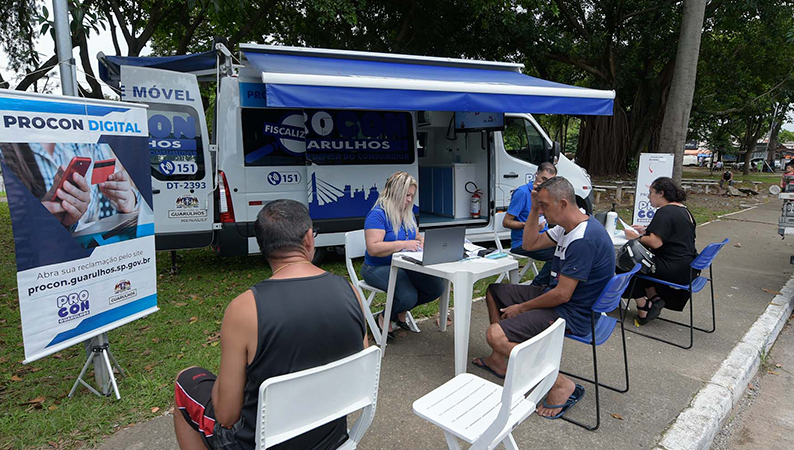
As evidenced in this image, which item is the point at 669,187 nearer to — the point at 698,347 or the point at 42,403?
the point at 698,347

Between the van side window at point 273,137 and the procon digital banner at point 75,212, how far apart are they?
262 centimetres

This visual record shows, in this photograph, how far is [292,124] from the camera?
5906mm

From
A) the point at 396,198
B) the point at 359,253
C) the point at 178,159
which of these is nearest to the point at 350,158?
the point at 178,159

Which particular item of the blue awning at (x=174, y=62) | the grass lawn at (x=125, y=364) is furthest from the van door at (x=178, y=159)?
the grass lawn at (x=125, y=364)

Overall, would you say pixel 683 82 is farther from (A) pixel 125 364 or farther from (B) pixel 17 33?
(B) pixel 17 33

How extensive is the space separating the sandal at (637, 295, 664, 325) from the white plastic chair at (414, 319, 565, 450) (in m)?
2.75

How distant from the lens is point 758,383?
3701 mm

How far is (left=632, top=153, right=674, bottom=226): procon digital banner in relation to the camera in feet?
22.7

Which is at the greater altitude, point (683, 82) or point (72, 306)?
point (683, 82)

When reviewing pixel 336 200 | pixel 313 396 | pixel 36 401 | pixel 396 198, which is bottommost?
pixel 36 401

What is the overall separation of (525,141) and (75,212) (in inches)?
246

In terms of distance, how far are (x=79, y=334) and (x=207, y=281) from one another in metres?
3.04

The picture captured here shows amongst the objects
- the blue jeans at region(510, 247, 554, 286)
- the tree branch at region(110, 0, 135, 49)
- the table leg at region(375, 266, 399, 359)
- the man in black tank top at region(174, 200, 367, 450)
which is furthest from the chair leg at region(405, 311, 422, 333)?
the tree branch at region(110, 0, 135, 49)

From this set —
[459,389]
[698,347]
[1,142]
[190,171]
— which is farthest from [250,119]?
[698,347]
